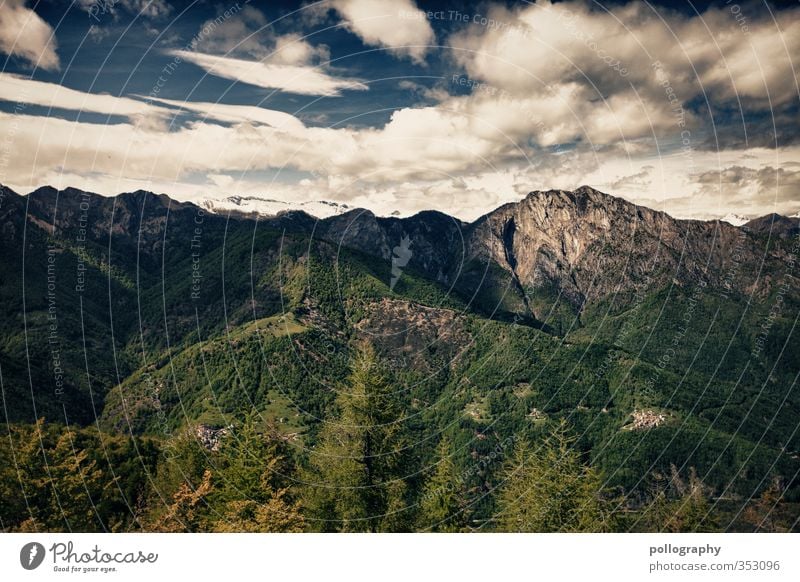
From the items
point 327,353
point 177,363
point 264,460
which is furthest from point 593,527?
point 177,363

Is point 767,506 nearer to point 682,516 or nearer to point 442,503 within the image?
point 682,516

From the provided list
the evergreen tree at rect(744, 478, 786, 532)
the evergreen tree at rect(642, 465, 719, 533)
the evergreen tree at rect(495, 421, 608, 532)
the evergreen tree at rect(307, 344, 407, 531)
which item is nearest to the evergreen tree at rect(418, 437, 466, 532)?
the evergreen tree at rect(495, 421, 608, 532)

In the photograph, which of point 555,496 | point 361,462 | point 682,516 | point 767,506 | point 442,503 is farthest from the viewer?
point 767,506

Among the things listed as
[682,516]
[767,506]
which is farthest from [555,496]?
[767,506]
